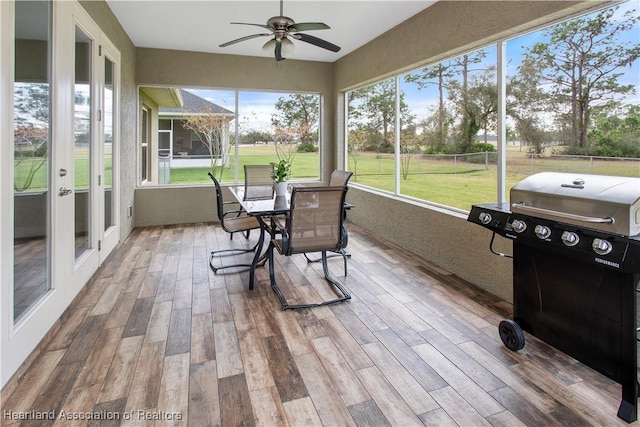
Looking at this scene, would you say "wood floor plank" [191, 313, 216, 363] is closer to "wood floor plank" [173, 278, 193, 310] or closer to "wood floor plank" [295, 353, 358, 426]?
"wood floor plank" [173, 278, 193, 310]

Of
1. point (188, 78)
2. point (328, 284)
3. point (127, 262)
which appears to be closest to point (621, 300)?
point (328, 284)

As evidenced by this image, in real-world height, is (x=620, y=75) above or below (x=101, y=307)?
above

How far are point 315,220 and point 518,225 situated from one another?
57.2 inches

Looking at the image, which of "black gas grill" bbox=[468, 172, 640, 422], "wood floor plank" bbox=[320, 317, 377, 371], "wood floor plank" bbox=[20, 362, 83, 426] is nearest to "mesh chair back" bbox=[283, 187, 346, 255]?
"wood floor plank" bbox=[320, 317, 377, 371]

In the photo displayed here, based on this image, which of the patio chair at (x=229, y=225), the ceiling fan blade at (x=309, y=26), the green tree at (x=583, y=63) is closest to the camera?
the green tree at (x=583, y=63)

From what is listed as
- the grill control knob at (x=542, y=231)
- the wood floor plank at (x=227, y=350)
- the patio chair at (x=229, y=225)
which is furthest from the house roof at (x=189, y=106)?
the grill control knob at (x=542, y=231)

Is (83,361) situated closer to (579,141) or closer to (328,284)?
(328,284)

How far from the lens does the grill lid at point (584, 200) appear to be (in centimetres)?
161

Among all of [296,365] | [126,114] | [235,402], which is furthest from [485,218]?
[126,114]

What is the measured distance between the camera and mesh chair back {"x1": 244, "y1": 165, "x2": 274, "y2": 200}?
4426 mm

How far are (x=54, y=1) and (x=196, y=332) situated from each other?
2.42 meters

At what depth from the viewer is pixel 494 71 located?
3291mm

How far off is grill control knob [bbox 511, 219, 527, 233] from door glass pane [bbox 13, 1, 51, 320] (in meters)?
2.77

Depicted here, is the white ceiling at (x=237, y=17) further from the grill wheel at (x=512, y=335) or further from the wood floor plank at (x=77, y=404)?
the wood floor plank at (x=77, y=404)
